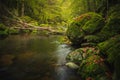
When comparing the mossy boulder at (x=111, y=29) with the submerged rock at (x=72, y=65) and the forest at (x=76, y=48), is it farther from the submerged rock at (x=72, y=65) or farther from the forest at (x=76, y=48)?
the submerged rock at (x=72, y=65)

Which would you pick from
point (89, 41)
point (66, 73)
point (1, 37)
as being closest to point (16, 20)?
point (1, 37)

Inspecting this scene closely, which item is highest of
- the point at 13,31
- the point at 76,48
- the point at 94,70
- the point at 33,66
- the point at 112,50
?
the point at 13,31

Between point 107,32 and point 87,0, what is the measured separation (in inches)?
710

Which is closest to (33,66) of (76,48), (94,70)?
(94,70)

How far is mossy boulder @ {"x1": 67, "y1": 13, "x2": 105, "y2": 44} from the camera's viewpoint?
18859mm

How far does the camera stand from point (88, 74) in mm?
11211

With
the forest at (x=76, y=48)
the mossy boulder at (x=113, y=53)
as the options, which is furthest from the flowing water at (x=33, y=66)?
the mossy boulder at (x=113, y=53)

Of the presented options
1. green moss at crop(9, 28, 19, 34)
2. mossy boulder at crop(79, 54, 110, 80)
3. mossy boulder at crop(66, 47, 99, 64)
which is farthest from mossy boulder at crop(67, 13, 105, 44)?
green moss at crop(9, 28, 19, 34)

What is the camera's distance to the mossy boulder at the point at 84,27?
1886 cm

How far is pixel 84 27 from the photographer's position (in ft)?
63.7

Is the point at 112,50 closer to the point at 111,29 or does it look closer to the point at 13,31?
the point at 111,29

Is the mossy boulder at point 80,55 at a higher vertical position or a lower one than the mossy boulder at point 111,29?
lower

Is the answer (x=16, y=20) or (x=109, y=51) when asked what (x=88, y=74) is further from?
(x=16, y=20)

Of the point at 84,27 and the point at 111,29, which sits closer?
the point at 111,29
